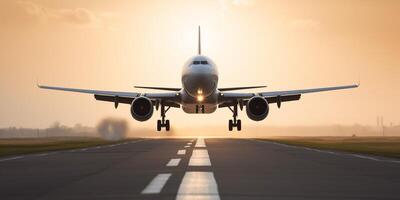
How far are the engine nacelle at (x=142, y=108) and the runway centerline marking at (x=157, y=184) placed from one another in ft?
99.5

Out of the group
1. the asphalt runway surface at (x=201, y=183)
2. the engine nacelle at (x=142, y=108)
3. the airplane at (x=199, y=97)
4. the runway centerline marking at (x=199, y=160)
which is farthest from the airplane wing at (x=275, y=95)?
the asphalt runway surface at (x=201, y=183)

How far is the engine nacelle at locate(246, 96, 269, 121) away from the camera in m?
46.2

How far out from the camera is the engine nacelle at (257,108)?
1818 inches

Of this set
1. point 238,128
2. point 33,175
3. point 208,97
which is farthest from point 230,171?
point 238,128

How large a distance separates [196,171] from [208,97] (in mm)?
30101

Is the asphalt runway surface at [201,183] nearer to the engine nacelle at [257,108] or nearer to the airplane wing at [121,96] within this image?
the engine nacelle at [257,108]

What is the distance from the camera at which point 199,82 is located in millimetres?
44094

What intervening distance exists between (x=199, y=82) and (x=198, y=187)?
1265 inches

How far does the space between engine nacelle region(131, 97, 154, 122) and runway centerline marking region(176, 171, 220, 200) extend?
3017 centimetres

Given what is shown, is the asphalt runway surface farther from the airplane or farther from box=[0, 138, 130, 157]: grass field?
the airplane

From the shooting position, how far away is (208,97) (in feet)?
152

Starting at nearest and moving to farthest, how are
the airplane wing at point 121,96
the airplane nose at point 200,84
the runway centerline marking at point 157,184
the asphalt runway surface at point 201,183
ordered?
the asphalt runway surface at point 201,183 < the runway centerline marking at point 157,184 < the airplane nose at point 200,84 < the airplane wing at point 121,96

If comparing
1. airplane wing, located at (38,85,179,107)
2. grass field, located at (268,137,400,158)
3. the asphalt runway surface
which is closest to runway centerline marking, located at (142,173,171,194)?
the asphalt runway surface

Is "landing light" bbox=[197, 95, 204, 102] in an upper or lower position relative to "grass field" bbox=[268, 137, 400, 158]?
upper
